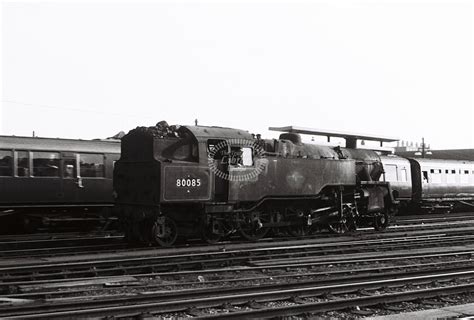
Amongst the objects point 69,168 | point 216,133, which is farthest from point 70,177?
point 216,133

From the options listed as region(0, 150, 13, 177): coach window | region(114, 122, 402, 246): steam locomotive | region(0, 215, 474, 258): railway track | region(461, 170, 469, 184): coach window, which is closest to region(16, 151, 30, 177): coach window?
region(0, 150, 13, 177): coach window

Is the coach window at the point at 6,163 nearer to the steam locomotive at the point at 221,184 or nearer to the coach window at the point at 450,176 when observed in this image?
the steam locomotive at the point at 221,184

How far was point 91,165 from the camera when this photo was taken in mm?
15633

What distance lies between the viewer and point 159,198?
38.9 feet

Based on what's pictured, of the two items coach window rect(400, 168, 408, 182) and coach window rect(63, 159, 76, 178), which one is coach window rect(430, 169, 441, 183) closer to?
coach window rect(400, 168, 408, 182)

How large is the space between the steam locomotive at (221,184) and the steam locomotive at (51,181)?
73.9 inches

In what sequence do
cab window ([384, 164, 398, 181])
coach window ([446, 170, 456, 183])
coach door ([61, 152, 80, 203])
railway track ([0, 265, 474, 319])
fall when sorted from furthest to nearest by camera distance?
coach window ([446, 170, 456, 183]) < cab window ([384, 164, 398, 181]) < coach door ([61, 152, 80, 203]) < railway track ([0, 265, 474, 319])

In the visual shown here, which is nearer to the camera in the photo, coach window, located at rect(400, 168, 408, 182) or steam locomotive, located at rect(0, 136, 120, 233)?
steam locomotive, located at rect(0, 136, 120, 233)

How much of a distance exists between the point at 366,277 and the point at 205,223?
5032 mm

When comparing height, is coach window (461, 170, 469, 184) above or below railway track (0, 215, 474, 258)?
above

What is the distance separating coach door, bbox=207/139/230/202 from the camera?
12906 mm

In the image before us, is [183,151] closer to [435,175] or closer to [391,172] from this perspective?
[391,172]

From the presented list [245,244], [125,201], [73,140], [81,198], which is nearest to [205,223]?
[245,244]

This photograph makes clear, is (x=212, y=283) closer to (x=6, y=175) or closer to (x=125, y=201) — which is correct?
(x=125, y=201)
